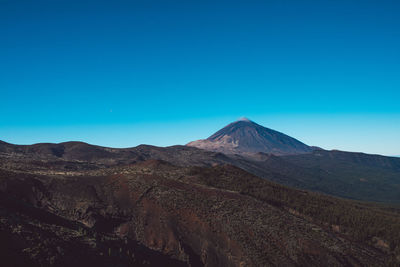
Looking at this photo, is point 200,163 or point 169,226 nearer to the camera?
point 169,226

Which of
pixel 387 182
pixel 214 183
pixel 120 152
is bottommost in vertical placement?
pixel 387 182

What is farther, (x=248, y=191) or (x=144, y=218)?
(x=248, y=191)

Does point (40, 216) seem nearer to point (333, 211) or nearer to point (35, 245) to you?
point (35, 245)

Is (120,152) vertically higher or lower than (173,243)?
higher

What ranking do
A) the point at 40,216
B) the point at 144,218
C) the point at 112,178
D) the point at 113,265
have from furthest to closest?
the point at 112,178, the point at 144,218, the point at 40,216, the point at 113,265

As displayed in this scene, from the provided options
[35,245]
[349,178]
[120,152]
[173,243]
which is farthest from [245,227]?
[349,178]

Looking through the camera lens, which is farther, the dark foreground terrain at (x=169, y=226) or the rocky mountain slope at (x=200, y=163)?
the rocky mountain slope at (x=200, y=163)

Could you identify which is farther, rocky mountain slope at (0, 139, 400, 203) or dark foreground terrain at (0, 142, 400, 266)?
rocky mountain slope at (0, 139, 400, 203)

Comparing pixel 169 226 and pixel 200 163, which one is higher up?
pixel 200 163
